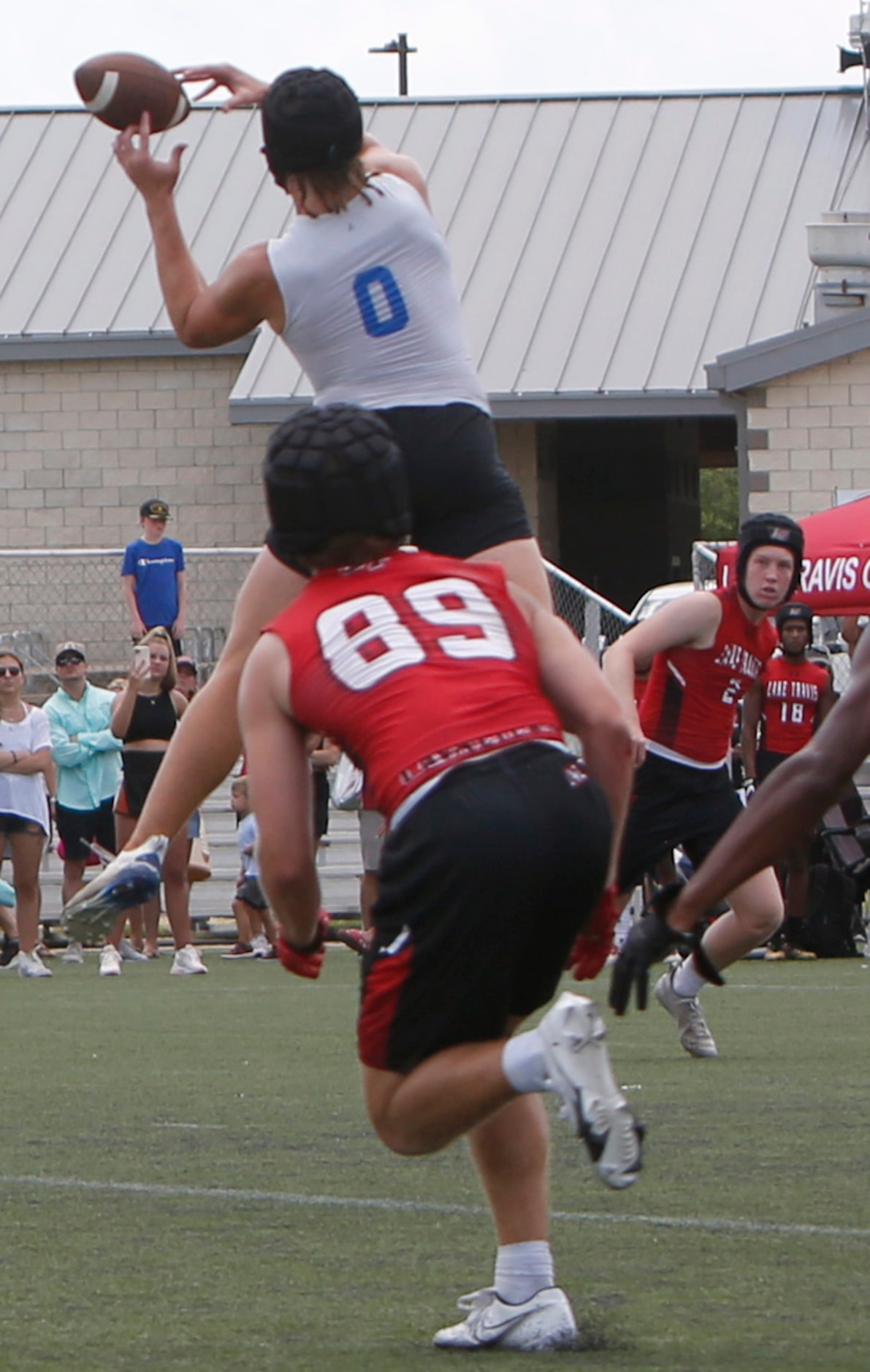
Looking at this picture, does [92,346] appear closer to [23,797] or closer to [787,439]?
[787,439]

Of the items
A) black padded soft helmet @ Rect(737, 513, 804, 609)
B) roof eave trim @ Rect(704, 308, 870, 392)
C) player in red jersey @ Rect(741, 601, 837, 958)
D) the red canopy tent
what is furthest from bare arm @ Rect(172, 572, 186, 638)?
black padded soft helmet @ Rect(737, 513, 804, 609)

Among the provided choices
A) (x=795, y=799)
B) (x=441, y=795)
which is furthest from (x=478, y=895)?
(x=795, y=799)

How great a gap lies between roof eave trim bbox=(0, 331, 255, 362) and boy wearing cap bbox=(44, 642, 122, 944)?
39.5 feet

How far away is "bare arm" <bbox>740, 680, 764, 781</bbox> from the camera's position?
14305 mm

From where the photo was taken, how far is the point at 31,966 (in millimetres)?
13484

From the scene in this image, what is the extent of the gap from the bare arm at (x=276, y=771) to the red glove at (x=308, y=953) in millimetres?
161

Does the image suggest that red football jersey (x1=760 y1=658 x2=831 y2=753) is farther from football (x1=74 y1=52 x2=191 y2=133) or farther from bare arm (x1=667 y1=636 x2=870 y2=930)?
bare arm (x1=667 y1=636 x2=870 y2=930)

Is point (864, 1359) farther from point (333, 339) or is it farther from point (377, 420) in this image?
point (333, 339)

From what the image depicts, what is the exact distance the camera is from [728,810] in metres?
8.86

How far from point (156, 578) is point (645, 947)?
555 inches

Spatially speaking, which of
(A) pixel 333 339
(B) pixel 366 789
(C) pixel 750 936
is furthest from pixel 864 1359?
(C) pixel 750 936

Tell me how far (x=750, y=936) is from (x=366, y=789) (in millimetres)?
4555

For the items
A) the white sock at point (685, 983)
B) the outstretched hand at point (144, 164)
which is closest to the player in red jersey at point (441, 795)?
the outstretched hand at point (144, 164)

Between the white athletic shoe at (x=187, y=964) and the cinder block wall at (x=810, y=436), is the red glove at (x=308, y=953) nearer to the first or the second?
the white athletic shoe at (x=187, y=964)
